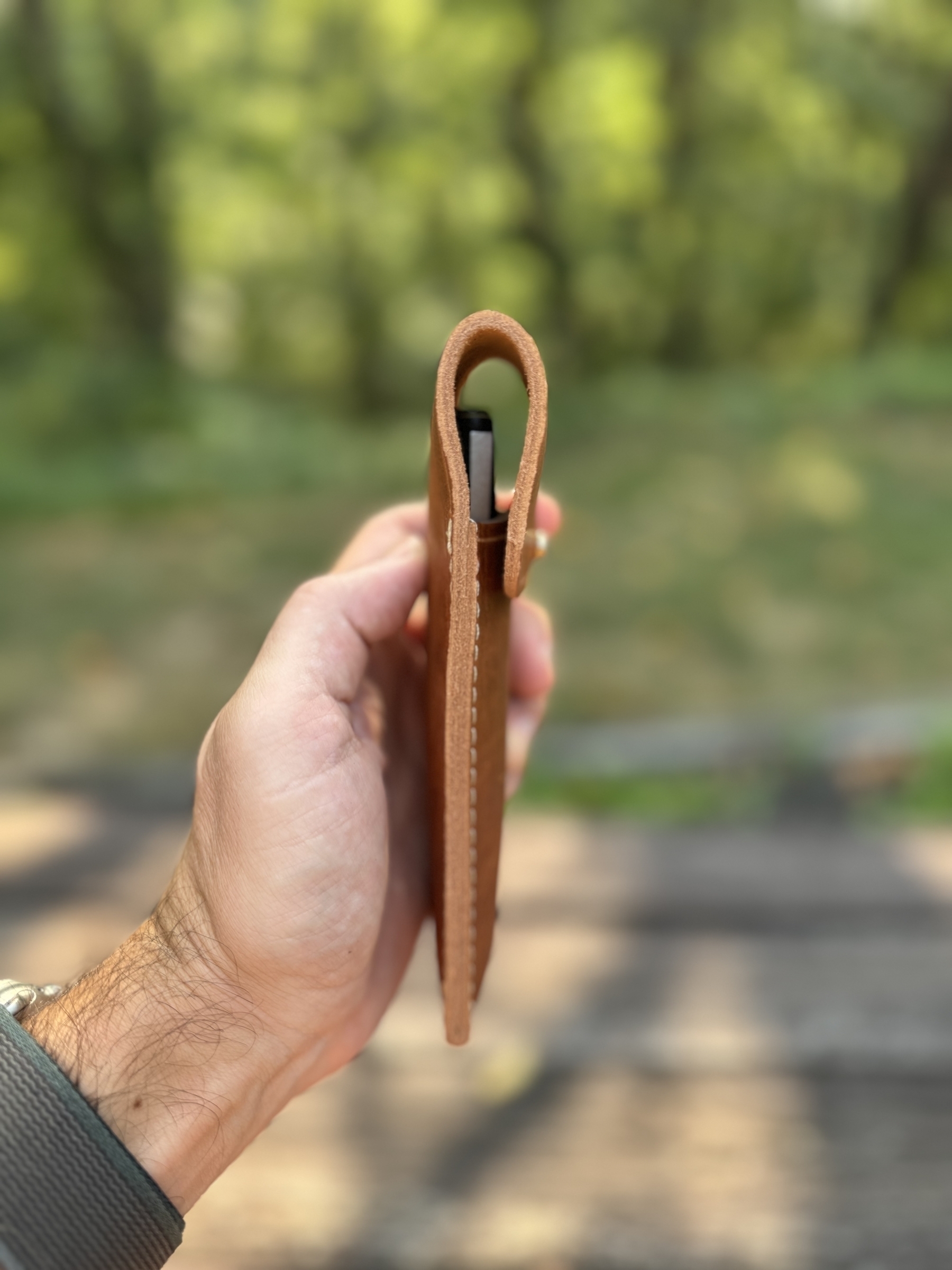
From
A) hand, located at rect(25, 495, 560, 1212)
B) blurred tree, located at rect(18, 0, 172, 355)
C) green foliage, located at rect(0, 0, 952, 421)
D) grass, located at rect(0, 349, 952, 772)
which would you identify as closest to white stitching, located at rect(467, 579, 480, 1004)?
hand, located at rect(25, 495, 560, 1212)

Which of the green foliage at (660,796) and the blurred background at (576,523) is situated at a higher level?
the blurred background at (576,523)

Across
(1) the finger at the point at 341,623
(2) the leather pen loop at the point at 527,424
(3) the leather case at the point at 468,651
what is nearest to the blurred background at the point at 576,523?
(3) the leather case at the point at 468,651

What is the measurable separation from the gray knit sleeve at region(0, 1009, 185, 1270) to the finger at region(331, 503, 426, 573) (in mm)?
790

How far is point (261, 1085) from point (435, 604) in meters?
0.67

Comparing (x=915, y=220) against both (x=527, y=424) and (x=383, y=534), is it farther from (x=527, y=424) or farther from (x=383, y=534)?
(x=527, y=424)

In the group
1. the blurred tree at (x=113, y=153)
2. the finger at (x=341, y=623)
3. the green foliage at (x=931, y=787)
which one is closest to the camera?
the finger at (x=341, y=623)

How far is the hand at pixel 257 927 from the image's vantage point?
120 centimetres

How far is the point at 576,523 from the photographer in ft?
15.6

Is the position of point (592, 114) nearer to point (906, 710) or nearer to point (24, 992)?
point (906, 710)

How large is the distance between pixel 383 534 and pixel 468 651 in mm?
605

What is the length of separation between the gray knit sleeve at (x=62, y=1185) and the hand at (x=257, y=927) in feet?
0.17

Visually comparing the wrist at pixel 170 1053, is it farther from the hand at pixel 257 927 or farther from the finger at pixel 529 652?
the finger at pixel 529 652

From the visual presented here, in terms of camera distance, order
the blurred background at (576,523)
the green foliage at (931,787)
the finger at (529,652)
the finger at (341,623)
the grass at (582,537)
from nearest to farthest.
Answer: the finger at (341,623)
the finger at (529,652)
the blurred background at (576,523)
the green foliage at (931,787)
the grass at (582,537)

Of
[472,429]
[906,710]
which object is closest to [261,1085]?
[472,429]
